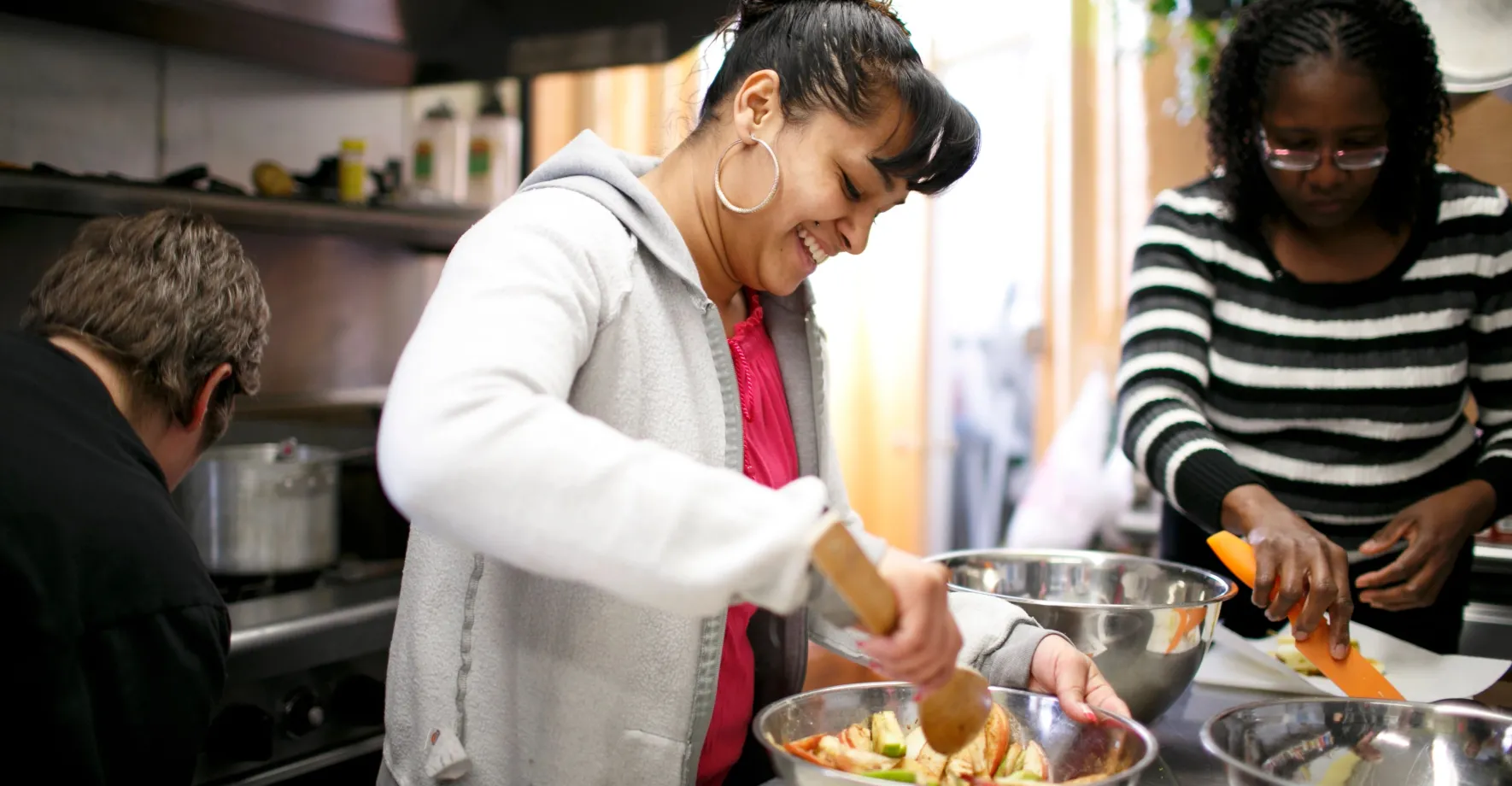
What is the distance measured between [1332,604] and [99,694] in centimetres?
120

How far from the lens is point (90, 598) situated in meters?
1.16

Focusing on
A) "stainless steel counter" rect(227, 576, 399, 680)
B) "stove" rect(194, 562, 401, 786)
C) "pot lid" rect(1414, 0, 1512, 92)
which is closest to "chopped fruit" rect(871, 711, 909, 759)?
"stainless steel counter" rect(227, 576, 399, 680)

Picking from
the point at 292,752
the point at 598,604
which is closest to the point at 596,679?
the point at 598,604

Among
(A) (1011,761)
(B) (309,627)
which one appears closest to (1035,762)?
(A) (1011,761)

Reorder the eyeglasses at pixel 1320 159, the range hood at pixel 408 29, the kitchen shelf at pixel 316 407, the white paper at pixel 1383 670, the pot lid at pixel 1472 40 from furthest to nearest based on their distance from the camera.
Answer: the kitchen shelf at pixel 316 407, the range hood at pixel 408 29, the pot lid at pixel 1472 40, the eyeglasses at pixel 1320 159, the white paper at pixel 1383 670

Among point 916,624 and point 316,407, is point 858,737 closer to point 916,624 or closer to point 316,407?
point 916,624

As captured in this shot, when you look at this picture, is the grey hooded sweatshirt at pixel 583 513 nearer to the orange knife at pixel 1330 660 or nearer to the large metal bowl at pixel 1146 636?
the large metal bowl at pixel 1146 636

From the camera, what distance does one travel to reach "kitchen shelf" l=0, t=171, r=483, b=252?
1766mm

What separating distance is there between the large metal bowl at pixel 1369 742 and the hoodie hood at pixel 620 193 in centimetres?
58

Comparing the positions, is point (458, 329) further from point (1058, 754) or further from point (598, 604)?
point (1058, 754)

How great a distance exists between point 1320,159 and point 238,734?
1.66 meters

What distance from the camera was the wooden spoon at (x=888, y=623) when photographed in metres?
0.73

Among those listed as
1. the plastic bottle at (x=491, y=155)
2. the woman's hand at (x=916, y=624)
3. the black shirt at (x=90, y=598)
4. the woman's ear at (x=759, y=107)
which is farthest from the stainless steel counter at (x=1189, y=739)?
the plastic bottle at (x=491, y=155)

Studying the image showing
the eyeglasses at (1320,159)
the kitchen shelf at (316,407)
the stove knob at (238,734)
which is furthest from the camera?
the kitchen shelf at (316,407)
